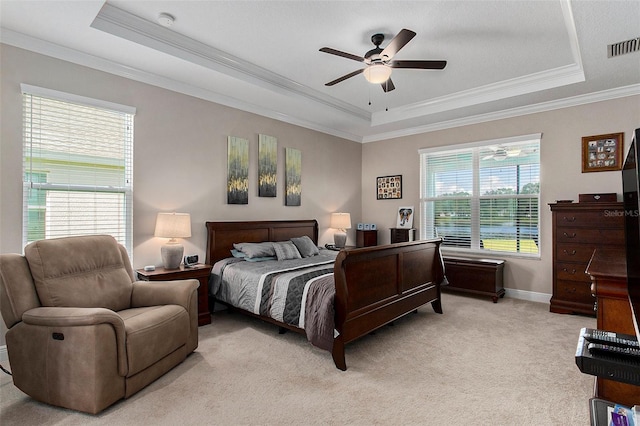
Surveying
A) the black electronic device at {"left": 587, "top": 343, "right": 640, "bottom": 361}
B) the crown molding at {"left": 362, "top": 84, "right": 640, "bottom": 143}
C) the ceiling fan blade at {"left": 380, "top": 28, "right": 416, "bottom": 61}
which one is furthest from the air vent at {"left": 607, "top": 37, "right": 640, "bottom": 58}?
the black electronic device at {"left": 587, "top": 343, "right": 640, "bottom": 361}

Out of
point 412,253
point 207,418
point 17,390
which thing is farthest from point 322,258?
point 17,390

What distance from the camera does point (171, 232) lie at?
3572 millimetres

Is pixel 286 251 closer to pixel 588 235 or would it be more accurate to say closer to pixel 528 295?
pixel 528 295

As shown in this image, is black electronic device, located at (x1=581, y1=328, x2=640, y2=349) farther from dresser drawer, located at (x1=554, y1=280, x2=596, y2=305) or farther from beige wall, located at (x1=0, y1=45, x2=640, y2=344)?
beige wall, located at (x1=0, y1=45, x2=640, y2=344)

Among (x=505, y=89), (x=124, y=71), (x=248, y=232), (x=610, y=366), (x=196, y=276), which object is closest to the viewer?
(x=610, y=366)

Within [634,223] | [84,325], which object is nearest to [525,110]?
[634,223]

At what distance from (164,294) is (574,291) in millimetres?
4568

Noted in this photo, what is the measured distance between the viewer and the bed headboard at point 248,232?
4.27 meters

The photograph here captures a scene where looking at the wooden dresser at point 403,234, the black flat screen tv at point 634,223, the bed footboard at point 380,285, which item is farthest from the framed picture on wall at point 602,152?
the black flat screen tv at point 634,223

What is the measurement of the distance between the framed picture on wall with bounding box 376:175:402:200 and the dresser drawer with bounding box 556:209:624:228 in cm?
256

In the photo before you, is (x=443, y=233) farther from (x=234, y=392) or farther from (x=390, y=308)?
(x=234, y=392)

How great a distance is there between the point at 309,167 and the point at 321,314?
330 centimetres

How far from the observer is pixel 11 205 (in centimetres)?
289

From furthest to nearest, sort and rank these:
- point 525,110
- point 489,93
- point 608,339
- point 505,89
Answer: point 525,110, point 489,93, point 505,89, point 608,339
